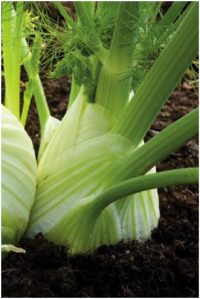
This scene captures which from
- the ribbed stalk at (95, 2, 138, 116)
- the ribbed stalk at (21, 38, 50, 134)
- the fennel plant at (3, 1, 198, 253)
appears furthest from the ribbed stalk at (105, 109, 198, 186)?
the ribbed stalk at (21, 38, 50, 134)

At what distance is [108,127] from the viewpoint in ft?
3.21

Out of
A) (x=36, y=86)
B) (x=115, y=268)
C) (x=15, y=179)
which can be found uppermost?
(x=36, y=86)

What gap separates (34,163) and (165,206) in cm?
32

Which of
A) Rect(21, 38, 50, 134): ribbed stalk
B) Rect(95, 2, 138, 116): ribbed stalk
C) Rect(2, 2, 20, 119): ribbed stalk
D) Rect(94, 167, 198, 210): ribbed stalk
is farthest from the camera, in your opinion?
Rect(21, 38, 50, 134): ribbed stalk

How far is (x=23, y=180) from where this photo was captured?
3.03 ft

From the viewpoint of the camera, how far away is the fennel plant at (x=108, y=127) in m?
0.86

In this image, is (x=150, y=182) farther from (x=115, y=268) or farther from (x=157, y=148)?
(x=115, y=268)

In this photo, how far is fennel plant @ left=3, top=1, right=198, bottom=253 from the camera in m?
0.86

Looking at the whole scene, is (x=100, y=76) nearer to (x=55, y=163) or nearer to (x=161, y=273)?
(x=55, y=163)

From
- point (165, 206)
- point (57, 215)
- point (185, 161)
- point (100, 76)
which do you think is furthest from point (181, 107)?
point (57, 215)

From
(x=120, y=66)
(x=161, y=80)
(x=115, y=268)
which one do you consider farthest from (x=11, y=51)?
(x=115, y=268)

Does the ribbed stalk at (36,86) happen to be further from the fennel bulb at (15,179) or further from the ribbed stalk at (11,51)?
the fennel bulb at (15,179)

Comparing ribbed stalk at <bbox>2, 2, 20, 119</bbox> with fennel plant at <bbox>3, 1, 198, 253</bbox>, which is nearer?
fennel plant at <bbox>3, 1, 198, 253</bbox>

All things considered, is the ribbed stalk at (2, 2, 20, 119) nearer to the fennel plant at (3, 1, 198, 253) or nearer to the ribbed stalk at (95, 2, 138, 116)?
the fennel plant at (3, 1, 198, 253)
